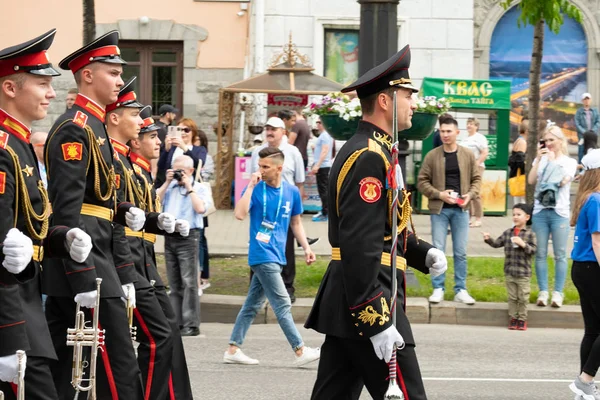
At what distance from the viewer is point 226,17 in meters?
24.7

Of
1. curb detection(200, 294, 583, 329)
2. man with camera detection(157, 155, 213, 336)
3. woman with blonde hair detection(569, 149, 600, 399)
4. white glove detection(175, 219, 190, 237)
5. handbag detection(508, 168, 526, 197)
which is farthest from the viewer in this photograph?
handbag detection(508, 168, 526, 197)

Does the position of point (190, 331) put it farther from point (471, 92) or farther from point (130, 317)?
point (471, 92)

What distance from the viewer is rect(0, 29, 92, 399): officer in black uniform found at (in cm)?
492

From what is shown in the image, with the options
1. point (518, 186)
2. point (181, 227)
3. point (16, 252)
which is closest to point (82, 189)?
point (16, 252)

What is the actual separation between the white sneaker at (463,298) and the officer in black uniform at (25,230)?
7.07 meters

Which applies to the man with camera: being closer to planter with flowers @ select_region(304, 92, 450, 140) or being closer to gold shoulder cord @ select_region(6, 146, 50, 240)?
planter with flowers @ select_region(304, 92, 450, 140)

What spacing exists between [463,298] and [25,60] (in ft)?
24.5

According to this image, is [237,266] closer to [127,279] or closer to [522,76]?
[127,279]

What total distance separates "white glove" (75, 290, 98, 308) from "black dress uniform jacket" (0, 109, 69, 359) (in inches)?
19.2

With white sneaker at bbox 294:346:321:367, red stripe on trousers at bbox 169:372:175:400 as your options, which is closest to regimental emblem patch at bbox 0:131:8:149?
red stripe on trousers at bbox 169:372:175:400

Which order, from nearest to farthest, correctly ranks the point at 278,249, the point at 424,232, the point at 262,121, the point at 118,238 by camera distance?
the point at 118,238 → the point at 278,249 → the point at 424,232 → the point at 262,121

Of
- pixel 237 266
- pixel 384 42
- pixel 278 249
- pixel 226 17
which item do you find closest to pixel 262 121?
pixel 226 17

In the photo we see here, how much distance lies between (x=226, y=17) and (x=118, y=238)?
60.3 ft

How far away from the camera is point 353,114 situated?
1242 centimetres
